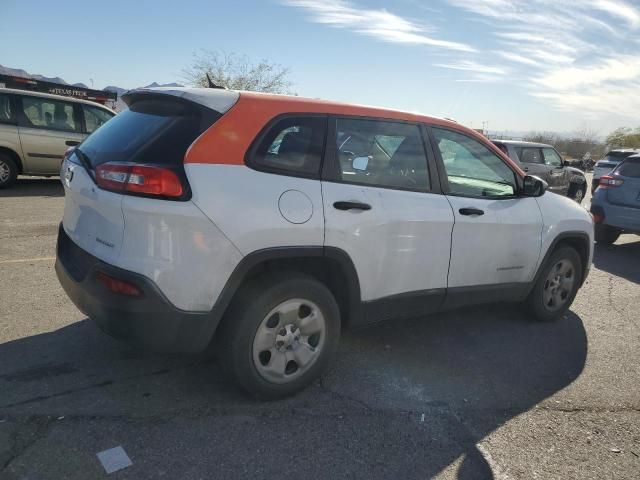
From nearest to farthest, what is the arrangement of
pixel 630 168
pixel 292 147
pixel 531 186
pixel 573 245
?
pixel 292 147, pixel 531 186, pixel 573 245, pixel 630 168

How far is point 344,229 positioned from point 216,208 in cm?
80

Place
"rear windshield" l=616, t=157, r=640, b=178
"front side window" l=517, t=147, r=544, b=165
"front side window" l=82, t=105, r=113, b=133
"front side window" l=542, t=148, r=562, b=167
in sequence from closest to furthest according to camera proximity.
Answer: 1. "rear windshield" l=616, t=157, r=640, b=178
2. "front side window" l=82, t=105, r=113, b=133
3. "front side window" l=517, t=147, r=544, b=165
4. "front side window" l=542, t=148, r=562, b=167

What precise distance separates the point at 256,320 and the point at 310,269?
20.5 inches

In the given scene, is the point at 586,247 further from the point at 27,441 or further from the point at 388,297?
the point at 27,441

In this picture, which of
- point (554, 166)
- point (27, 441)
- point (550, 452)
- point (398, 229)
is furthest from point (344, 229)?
point (554, 166)

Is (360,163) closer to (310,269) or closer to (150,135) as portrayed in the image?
(310,269)

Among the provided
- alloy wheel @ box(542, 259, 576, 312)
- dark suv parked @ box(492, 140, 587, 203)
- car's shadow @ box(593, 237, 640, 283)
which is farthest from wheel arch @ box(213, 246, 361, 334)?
dark suv parked @ box(492, 140, 587, 203)

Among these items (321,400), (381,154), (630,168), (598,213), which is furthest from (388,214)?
(630,168)

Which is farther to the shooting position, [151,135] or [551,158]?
[551,158]

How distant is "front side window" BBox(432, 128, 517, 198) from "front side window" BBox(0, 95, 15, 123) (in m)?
9.05

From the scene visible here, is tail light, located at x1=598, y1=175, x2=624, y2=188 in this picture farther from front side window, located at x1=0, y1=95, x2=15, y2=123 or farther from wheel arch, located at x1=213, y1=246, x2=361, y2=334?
front side window, located at x1=0, y1=95, x2=15, y2=123

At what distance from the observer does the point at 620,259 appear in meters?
7.96

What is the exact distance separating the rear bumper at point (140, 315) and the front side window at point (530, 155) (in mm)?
11078

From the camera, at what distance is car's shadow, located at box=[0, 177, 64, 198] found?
957 centimetres
